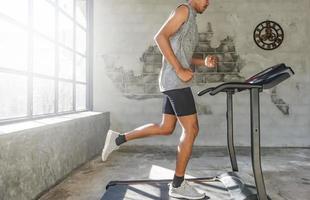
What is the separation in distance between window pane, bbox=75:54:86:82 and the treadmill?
2.25 m

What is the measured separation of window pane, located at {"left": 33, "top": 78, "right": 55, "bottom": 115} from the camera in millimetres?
2800

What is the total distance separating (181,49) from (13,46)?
137 centimetres

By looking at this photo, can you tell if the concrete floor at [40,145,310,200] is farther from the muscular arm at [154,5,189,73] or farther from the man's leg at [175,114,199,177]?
the muscular arm at [154,5,189,73]

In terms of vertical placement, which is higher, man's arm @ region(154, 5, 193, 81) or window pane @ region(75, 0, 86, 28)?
window pane @ region(75, 0, 86, 28)

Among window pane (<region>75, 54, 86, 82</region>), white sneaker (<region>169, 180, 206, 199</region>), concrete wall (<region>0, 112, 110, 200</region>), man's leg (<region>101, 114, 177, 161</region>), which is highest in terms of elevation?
window pane (<region>75, 54, 86, 82</region>)

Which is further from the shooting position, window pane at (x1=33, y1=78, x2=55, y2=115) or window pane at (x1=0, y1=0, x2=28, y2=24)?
window pane at (x1=33, y1=78, x2=55, y2=115)

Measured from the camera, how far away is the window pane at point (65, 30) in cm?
347

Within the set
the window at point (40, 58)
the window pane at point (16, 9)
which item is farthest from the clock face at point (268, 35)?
the window pane at point (16, 9)

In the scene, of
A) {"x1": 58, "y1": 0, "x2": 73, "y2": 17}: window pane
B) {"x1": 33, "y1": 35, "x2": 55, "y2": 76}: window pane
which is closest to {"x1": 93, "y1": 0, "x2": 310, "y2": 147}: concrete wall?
{"x1": 58, "y1": 0, "x2": 73, "y2": 17}: window pane

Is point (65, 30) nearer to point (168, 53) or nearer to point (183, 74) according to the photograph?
point (168, 53)

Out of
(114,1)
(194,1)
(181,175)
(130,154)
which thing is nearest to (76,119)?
(130,154)

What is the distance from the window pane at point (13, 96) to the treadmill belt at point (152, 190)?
3.23 ft

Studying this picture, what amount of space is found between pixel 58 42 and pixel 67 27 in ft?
1.55

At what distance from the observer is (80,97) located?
444 centimetres
